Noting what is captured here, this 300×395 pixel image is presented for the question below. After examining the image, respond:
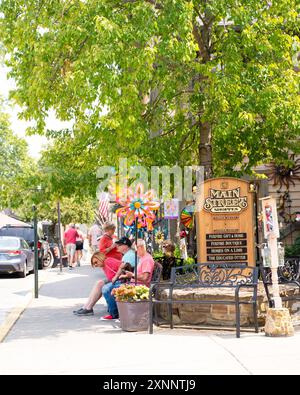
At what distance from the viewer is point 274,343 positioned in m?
9.08

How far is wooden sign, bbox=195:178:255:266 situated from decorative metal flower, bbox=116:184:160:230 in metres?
1.37

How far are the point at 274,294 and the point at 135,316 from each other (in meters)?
2.10

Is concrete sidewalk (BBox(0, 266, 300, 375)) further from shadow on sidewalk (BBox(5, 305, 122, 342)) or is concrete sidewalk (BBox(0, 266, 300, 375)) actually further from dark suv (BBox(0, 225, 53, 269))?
dark suv (BBox(0, 225, 53, 269))

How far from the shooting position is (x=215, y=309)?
10844mm

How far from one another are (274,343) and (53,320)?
4676mm

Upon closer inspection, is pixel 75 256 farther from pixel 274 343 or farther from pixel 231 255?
pixel 274 343

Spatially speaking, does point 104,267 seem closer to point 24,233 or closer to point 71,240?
point 71,240

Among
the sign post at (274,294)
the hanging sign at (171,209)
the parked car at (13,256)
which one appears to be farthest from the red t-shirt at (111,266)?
the parked car at (13,256)

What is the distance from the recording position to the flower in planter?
1086cm

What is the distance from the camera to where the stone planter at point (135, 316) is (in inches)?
421

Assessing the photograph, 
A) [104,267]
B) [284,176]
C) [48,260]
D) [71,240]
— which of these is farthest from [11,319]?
[48,260]

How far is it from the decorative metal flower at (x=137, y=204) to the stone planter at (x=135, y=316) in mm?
1515

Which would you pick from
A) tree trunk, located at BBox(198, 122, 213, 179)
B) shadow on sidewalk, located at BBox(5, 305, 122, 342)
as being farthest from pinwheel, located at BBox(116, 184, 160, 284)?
tree trunk, located at BBox(198, 122, 213, 179)

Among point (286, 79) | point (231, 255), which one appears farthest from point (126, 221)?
point (286, 79)
